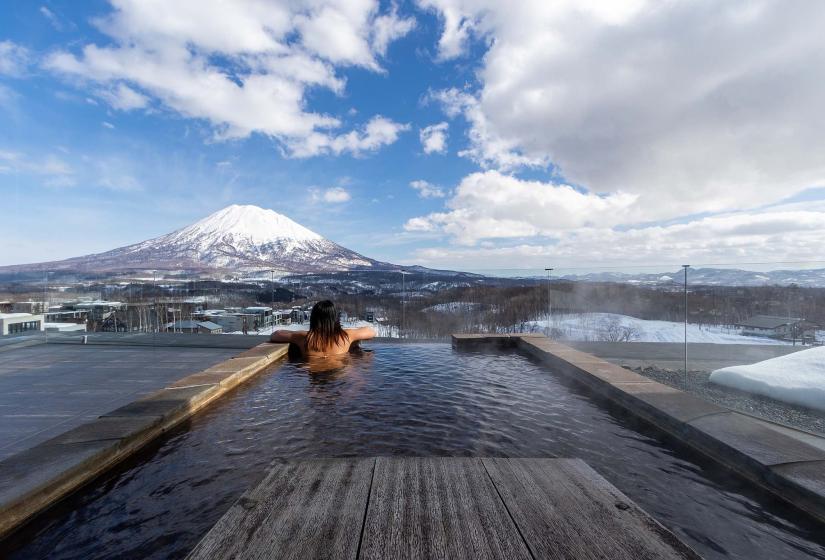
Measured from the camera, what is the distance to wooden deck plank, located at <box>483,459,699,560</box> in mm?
1218

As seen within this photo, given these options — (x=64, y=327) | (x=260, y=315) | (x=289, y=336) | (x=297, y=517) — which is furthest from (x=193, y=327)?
(x=297, y=517)

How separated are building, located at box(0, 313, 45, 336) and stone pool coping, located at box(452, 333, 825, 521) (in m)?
12.1

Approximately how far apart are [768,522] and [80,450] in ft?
12.4

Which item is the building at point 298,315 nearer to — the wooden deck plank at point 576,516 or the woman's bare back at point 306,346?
the woman's bare back at point 306,346

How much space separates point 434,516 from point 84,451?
2.15m

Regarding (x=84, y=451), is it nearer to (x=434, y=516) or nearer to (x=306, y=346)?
(x=434, y=516)

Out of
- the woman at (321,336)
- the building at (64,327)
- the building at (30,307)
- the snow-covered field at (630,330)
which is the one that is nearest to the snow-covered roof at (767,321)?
the snow-covered field at (630,330)

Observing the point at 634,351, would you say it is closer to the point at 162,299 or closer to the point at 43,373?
the point at 43,373

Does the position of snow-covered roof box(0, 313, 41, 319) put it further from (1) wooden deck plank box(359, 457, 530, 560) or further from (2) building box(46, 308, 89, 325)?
(1) wooden deck plank box(359, 457, 530, 560)

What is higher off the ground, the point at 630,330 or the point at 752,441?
the point at 630,330

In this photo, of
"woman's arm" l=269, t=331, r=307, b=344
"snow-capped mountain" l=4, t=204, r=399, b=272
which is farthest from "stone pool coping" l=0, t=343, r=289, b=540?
"snow-capped mountain" l=4, t=204, r=399, b=272

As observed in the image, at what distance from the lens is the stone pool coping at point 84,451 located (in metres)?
1.71

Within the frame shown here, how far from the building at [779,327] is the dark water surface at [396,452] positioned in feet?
17.2

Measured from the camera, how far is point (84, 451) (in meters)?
2.11
